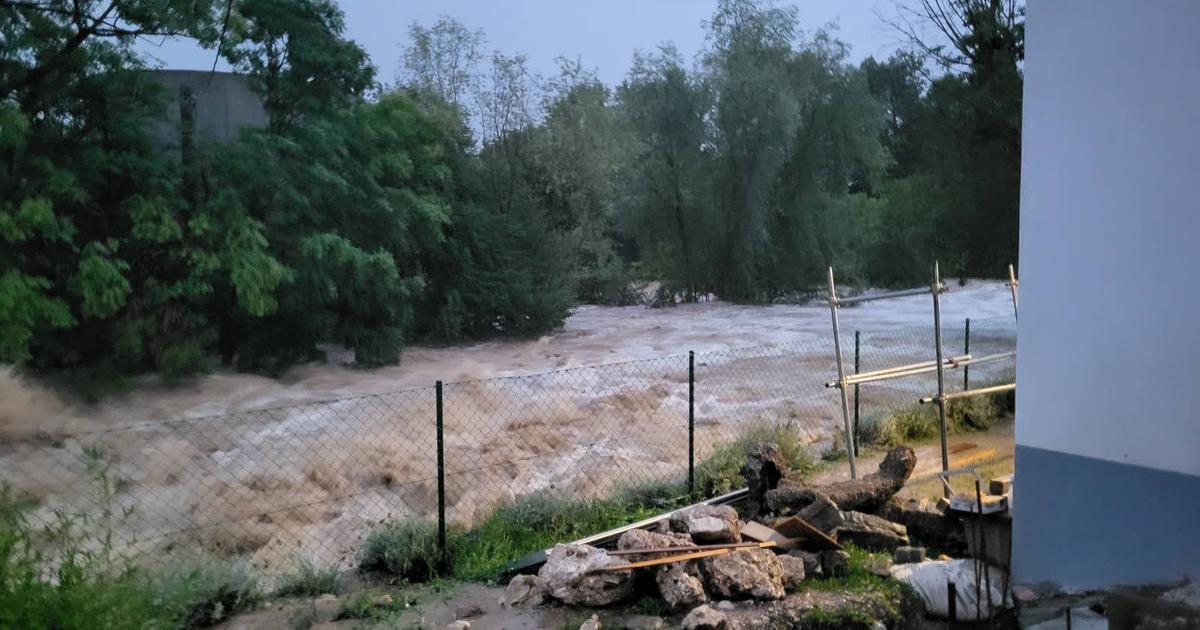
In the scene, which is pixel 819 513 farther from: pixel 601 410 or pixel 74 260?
pixel 74 260

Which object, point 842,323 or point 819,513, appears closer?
point 819,513

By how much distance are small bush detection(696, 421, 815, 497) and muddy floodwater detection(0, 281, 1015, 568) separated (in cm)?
49

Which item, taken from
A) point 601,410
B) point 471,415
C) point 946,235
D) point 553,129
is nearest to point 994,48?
point 946,235

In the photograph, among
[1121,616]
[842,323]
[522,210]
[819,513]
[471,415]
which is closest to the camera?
[1121,616]

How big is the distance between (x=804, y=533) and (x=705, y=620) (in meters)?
1.22

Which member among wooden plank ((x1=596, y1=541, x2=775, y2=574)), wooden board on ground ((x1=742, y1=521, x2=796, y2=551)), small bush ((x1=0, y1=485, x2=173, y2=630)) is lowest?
wooden board on ground ((x1=742, y1=521, x2=796, y2=551))

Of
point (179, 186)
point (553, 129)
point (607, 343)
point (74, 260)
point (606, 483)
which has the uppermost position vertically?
point (553, 129)

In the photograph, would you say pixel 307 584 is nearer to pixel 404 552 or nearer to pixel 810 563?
pixel 404 552

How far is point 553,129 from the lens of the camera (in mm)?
12164

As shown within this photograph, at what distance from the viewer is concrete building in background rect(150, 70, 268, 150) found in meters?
8.65

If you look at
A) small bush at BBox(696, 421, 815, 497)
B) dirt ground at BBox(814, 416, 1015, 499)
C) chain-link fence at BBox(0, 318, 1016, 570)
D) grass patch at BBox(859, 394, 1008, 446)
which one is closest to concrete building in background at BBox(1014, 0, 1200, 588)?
dirt ground at BBox(814, 416, 1015, 499)

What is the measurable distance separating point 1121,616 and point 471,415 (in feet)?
20.9

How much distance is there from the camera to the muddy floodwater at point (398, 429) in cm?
705

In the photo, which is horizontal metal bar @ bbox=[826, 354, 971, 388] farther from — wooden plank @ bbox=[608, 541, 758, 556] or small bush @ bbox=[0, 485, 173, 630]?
small bush @ bbox=[0, 485, 173, 630]
